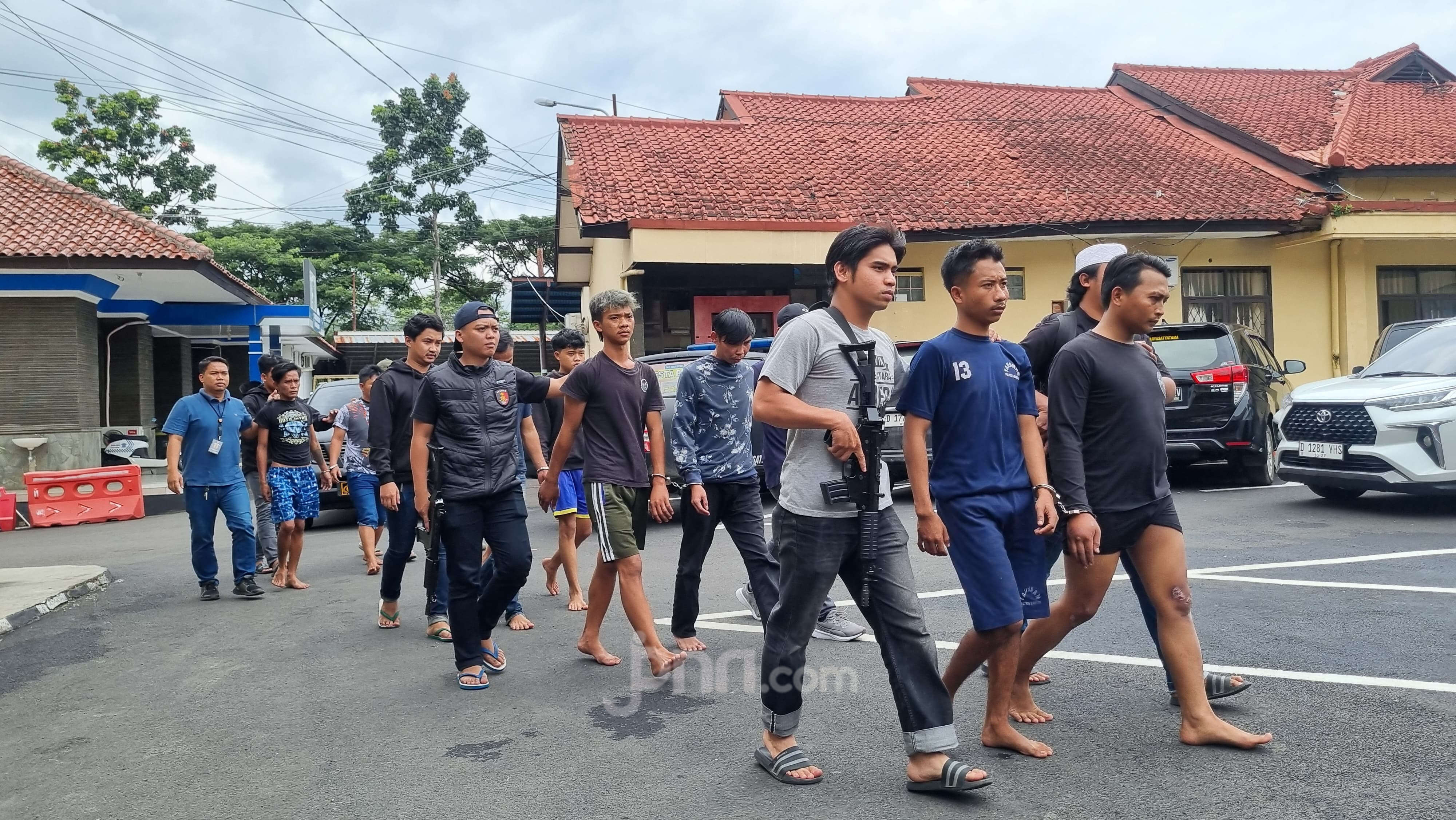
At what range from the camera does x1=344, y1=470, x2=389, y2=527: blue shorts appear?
852 centimetres

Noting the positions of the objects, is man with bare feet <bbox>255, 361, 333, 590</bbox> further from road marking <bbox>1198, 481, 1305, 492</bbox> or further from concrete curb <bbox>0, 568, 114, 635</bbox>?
road marking <bbox>1198, 481, 1305, 492</bbox>

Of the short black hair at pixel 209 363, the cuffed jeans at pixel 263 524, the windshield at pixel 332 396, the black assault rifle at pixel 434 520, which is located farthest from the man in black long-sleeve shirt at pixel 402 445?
the windshield at pixel 332 396

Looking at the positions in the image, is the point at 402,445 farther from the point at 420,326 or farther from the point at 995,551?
the point at 995,551

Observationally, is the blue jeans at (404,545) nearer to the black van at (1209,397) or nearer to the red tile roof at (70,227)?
the black van at (1209,397)

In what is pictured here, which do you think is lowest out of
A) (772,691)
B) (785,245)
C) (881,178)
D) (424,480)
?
(772,691)

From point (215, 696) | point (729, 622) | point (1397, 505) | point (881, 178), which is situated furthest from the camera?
point (881, 178)

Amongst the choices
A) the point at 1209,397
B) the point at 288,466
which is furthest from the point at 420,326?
the point at 1209,397

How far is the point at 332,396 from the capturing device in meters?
13.4

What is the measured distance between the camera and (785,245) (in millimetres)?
16281

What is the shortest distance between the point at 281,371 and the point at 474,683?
14.0ft

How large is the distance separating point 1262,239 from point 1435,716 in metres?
16.7

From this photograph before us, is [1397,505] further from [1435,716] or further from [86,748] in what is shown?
[86,748]

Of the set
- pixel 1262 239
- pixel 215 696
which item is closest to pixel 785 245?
pixel 1262 239

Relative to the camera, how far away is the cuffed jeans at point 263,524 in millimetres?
8672
